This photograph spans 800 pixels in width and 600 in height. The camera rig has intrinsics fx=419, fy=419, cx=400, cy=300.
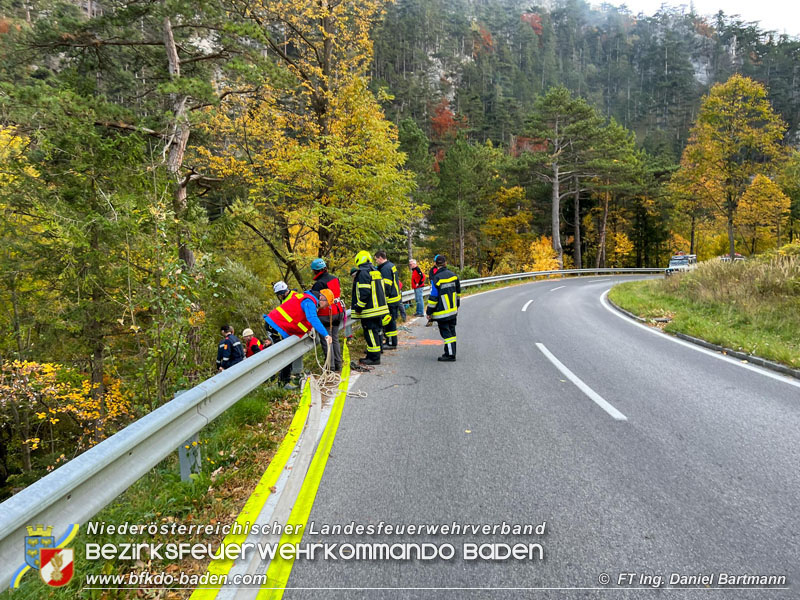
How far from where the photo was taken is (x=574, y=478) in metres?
3.28

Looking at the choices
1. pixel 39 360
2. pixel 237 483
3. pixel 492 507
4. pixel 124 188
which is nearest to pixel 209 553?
pixel 237 483

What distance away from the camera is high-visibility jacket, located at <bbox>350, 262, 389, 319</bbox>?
22.0ft

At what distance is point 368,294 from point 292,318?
1.45 m

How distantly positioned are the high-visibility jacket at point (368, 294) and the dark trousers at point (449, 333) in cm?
113

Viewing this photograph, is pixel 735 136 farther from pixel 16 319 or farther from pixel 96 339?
pixel 16 319

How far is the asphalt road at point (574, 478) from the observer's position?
2293 mm

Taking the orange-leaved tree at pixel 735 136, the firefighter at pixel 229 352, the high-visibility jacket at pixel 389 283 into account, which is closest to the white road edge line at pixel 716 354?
the high-visibility jacket at pixel 389 283

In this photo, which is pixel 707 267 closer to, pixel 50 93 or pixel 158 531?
pixel 158 531

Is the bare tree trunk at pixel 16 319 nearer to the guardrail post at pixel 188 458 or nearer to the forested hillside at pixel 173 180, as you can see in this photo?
the forested hillside at pixel 173 180

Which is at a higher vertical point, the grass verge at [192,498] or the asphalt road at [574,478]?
the grass verge at [192,498]

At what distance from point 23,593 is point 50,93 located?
384 inches

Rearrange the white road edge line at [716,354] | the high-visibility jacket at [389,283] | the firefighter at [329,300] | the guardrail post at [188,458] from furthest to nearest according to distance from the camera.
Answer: the high-visibility jacket at [389,283] < the firefighter at [329,300] < the white road edge line at [716,354] < the guardrail post at [188,458]

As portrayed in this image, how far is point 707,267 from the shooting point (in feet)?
48.2

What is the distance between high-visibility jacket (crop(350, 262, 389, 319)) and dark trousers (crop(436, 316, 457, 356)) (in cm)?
113
